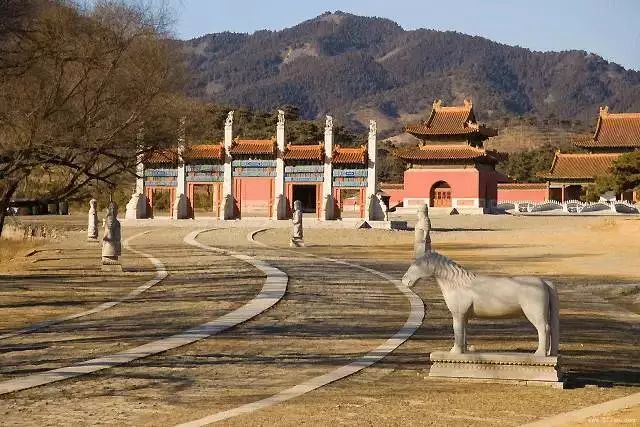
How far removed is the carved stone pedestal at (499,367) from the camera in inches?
352

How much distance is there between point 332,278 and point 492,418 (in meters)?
14.1

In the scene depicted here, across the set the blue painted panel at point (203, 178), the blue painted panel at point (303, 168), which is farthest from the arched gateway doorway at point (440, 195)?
the blue painted panel at point (203, 178)

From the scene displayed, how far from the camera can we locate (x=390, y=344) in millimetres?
11680

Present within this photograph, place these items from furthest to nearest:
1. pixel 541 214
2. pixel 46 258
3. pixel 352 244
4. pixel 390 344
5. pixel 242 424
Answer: pixel 541 214
pixel 352 244
pixel 46 258
pixel 390 344
pixel 242 424

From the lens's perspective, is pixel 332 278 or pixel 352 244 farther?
pixel 352 244

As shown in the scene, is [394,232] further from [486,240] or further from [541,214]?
[541,214]

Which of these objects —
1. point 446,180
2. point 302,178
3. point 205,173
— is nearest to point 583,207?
point 446,180

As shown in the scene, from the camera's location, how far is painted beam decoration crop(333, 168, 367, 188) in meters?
50.0

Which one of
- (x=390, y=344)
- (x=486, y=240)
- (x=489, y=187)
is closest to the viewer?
(x=390, y=344)

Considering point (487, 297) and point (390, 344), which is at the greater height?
point (487, 297)

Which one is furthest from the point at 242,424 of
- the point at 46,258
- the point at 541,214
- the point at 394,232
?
the point at 541,214

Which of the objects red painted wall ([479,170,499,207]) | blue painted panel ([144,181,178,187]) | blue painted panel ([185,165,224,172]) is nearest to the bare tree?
blue painted panel ([185,165,224,172])

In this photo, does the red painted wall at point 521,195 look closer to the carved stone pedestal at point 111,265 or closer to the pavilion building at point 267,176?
the pavilion building at point 267,176

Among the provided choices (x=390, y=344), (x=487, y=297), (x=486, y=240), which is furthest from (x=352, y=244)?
(x=487, y=297)
